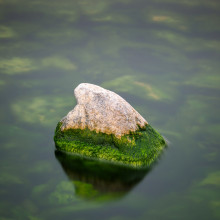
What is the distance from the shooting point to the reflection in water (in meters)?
5.85

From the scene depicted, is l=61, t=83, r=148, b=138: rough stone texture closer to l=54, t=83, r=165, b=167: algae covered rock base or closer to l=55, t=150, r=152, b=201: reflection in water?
l=54, t=83, r=165, b=167: algae covered rock base

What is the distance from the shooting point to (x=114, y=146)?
21.0 feet

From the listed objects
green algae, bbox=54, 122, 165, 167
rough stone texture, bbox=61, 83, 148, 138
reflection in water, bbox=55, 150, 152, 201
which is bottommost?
reflection in water, bbox=55, 150, 152, 201

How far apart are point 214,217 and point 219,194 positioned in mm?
514

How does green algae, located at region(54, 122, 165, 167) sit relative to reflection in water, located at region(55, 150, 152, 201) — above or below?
above

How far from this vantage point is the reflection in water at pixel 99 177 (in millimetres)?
5851

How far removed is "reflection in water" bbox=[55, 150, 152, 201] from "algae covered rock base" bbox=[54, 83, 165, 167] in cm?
11

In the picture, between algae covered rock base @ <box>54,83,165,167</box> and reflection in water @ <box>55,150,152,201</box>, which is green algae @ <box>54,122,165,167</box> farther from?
reflection in water @ <box>55,150,152,201</box>

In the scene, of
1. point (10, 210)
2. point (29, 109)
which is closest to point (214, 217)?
point (10, 210)

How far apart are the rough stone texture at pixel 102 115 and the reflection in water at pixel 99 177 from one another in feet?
1.62

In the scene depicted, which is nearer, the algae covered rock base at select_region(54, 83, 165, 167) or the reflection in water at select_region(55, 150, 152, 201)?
the reflection in water at select_region(55, 150, 152, 201)

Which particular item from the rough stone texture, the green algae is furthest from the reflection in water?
the rough stone texture

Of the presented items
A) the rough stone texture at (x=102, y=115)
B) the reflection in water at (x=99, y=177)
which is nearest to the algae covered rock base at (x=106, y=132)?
the rough stone texture at (x=102, y=115)

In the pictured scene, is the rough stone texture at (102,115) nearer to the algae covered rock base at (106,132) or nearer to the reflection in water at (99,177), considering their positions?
the algae covered rock base at (106,132)
